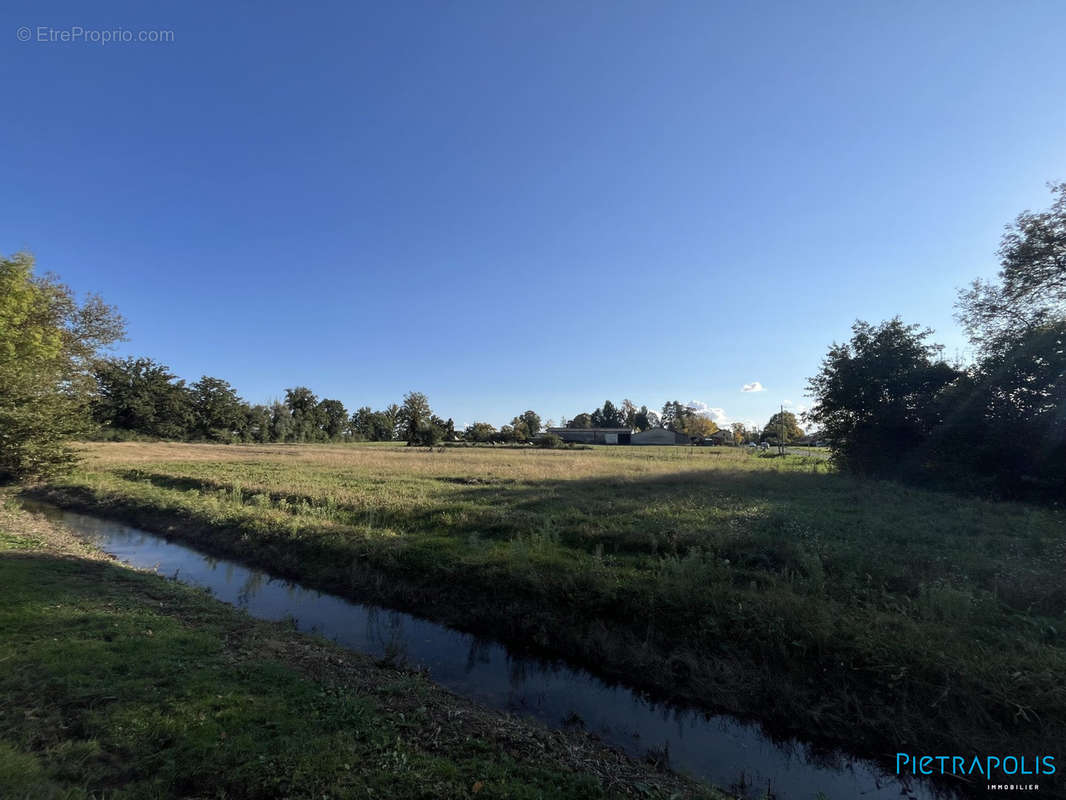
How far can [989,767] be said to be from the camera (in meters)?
5.66

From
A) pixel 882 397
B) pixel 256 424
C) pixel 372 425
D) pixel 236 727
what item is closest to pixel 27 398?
pixel 236 727

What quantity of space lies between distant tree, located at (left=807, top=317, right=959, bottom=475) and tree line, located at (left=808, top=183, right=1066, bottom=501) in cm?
5

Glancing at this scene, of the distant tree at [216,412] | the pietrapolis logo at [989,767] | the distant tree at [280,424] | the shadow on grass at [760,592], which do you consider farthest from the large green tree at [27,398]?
the distant tree at [280,424]

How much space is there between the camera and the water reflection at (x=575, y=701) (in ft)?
19.3

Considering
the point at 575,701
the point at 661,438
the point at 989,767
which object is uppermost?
the point at 661,438

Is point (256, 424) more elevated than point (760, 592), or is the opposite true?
point (256, 424)

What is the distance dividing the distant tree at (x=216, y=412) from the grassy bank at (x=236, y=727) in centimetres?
8866

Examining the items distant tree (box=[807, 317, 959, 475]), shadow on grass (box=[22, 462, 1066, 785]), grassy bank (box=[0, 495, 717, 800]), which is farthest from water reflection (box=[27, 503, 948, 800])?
distant tree (box=[807, 317, 959, 475])

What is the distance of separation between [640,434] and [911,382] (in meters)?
101

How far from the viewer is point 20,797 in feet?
10.8

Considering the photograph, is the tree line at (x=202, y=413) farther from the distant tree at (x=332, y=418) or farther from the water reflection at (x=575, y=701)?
the water reflection at (x=575, y=701)

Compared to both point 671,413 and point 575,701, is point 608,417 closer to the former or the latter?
point 671,413

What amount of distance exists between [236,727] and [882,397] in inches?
1294

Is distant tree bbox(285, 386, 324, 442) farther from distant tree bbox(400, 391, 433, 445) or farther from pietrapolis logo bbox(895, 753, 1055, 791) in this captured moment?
pietrapolis logo bbox(895, 753, 1055, 791)
